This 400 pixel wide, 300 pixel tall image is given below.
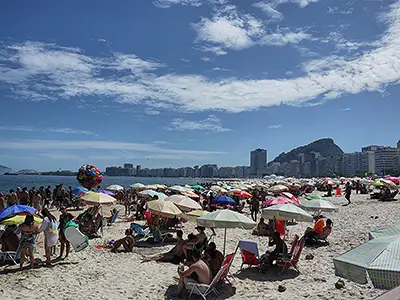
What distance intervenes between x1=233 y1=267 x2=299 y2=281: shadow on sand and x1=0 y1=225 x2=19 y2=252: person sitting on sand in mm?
5176

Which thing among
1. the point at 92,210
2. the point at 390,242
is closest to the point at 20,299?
the point at 390,242

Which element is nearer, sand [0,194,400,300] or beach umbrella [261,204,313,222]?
sand [0,194,400,300]

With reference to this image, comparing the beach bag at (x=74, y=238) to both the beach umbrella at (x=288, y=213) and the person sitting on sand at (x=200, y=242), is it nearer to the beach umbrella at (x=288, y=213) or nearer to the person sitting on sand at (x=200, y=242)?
the person sitting on sand at (x=200, y=242)

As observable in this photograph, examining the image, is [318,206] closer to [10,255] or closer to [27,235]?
[27,235]

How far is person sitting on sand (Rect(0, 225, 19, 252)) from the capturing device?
8.02m

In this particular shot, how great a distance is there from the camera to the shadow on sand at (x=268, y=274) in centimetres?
757

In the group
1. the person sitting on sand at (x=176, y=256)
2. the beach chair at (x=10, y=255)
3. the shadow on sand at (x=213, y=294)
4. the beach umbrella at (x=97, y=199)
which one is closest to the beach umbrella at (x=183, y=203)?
the beach umbrella at (x=97, y=199)

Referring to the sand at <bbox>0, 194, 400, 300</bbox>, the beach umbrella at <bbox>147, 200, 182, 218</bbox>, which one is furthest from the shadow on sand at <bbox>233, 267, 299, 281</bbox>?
the beach umbrella at <bbox>147, 200, 182, 218</bbox>

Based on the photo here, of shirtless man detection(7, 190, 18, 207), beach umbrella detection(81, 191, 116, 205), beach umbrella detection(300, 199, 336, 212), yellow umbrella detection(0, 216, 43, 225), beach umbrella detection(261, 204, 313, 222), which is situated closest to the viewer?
yellow umbrella detection(0, 216, 43, 225)

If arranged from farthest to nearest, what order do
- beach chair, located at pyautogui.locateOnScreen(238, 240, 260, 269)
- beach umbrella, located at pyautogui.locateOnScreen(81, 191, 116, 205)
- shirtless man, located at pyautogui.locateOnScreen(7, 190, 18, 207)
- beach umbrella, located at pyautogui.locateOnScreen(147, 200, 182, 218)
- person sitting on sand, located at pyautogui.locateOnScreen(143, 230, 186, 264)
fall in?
shirtless man, located at pyautogui.locateOnScreen(7, 190, 18, 207) → beach umbrella, located at pyautogui.locateOnScreen(81, 191, 116, 205) → beach umbrella, located at pyautogui.locateOnScreen(147, 200, 182, 218) → person sitting on sand, located at pyautogui.locateOnScreen(143, 230, 186, 264) → beach chair, located at pyautogui.locateOnScreen(238, 240, 260, 269)

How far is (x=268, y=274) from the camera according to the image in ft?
25.6

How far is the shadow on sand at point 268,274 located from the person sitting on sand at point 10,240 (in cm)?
518

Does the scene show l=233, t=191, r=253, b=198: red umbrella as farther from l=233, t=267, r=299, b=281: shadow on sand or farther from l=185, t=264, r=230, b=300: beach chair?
l=185, t=264, r=230, b=300: beach chair

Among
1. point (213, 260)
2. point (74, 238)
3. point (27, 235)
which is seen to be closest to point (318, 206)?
point (213, 260)
